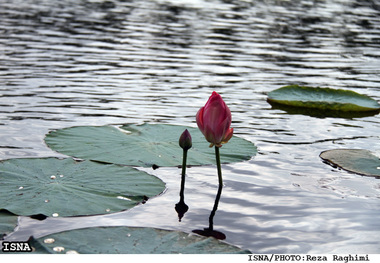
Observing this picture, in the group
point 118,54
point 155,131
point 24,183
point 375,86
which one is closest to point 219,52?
point 118,54

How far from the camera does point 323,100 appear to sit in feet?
21.9

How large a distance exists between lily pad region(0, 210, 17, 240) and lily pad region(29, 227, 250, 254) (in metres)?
0.33

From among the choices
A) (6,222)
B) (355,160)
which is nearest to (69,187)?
(6,222)

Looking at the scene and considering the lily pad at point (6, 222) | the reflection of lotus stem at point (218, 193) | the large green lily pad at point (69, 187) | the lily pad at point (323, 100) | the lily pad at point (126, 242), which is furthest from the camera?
the lily pad at point (323, 100)

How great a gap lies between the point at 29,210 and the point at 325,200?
6.21 feet

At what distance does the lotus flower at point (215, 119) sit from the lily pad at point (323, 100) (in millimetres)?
3406

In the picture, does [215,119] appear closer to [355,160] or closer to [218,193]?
[218,193]

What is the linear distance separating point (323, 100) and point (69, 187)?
403 cm

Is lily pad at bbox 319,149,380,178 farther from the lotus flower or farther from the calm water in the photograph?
the lotus flower

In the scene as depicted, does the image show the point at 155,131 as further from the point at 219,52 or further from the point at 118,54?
the point at 219,52

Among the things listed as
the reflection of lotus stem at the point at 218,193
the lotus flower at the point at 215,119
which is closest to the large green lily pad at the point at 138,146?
the reflection of lotus stem at the point at 218,193

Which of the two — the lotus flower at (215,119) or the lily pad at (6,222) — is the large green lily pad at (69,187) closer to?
the lily pad at (6,222)

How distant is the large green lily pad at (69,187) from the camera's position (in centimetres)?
320

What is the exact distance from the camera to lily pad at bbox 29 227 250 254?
8.54 feet
